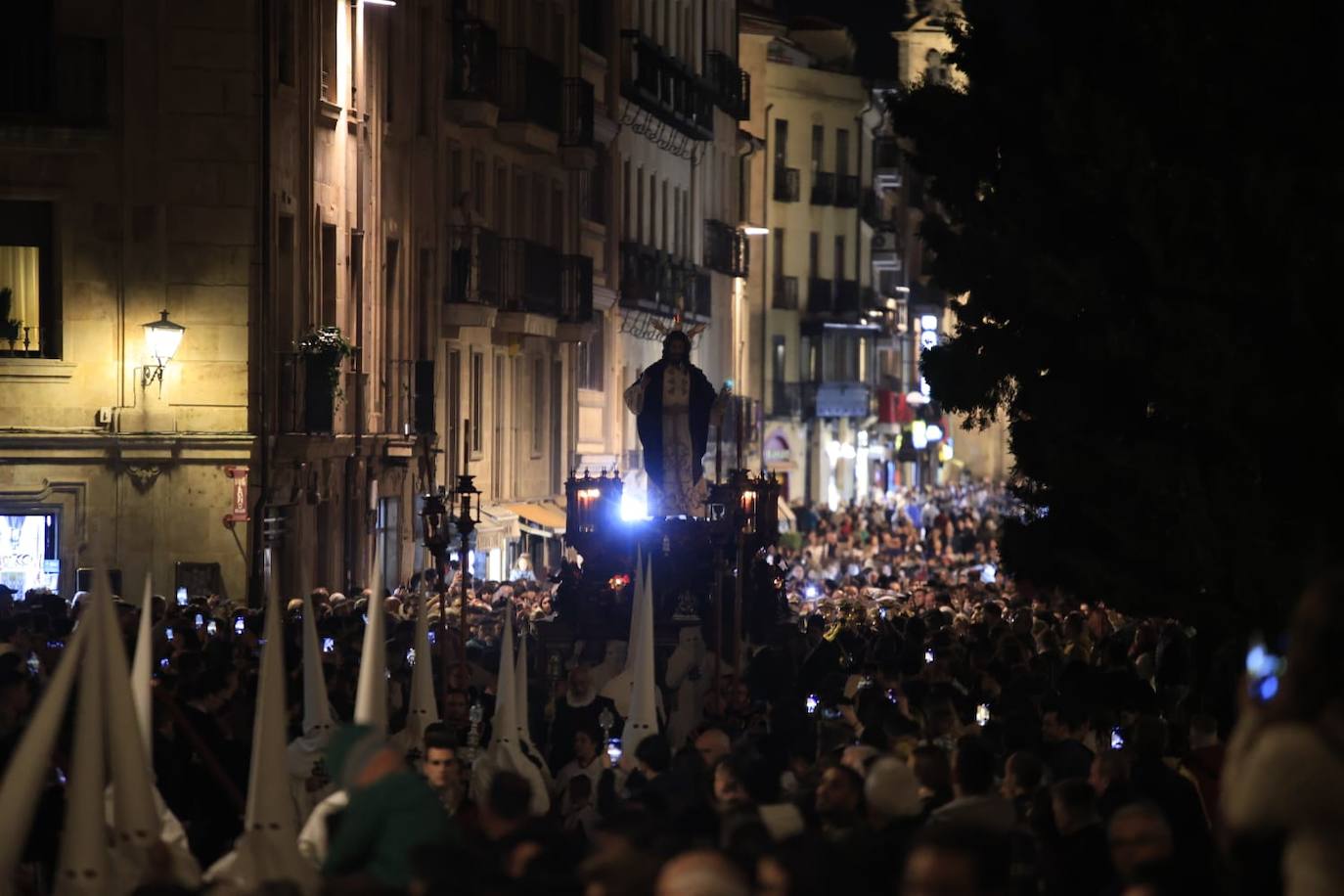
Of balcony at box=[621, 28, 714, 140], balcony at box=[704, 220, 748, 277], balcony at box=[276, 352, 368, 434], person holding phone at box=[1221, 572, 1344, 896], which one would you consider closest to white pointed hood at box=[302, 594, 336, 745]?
person holding phone at box=[1221, 572, 1344, 896]

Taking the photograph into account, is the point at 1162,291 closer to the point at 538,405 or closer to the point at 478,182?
the point at 478,182

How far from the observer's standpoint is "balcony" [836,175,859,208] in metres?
80.6

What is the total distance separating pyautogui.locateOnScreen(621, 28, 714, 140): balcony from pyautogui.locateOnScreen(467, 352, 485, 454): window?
10166 millimetres

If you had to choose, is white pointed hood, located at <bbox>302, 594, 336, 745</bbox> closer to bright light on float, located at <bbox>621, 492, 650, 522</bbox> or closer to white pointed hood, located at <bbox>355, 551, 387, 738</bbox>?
white pointed hood, located at <bbox>355, 551, 387, 738</bbox>

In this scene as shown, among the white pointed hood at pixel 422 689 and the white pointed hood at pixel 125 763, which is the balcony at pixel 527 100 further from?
the white pointed hood at pixel 125 763

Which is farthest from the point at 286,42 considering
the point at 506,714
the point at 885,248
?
the point at 885,248

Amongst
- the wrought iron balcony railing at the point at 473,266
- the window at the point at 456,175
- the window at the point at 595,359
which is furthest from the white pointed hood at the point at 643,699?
the window at the point at 595,359

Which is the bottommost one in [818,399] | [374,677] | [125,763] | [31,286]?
[125,763]

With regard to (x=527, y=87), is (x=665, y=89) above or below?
above

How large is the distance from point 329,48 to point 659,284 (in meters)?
21.2

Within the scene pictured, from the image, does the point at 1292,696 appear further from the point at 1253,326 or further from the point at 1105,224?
the point at 1105,224

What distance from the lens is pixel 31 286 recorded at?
1196 inches

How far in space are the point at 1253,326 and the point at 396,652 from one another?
6.29 m

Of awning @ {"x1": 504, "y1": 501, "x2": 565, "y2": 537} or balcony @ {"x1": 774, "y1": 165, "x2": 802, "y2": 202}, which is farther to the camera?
balcony @ {"x1": 774, "y1": 165, "x2": 802, "y2": 202}
